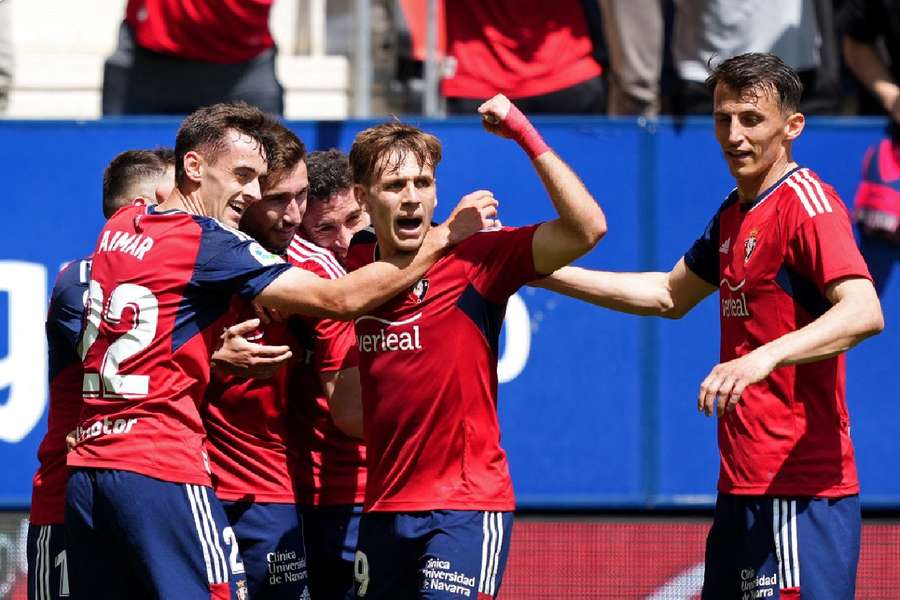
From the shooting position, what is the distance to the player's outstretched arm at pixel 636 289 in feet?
17.6

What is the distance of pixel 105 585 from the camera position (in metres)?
4.61

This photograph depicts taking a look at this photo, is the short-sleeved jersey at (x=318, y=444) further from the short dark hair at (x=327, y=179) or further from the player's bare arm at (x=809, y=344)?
the player's bare arm at (x=809, y=344)

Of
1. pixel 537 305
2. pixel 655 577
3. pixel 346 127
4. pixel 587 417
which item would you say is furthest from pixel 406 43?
pixel 655 577

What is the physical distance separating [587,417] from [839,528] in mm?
2704

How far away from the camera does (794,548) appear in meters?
4.70

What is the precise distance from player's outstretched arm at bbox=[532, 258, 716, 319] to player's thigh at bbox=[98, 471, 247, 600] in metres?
1.53

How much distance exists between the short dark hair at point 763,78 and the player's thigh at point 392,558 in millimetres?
1729

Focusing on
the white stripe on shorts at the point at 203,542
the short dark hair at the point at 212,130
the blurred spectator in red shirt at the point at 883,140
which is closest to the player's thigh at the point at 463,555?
the white stripe on shorts at the point at 203,542

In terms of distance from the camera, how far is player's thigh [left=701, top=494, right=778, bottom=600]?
15.5 feet

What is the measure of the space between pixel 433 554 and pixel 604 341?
2.97m

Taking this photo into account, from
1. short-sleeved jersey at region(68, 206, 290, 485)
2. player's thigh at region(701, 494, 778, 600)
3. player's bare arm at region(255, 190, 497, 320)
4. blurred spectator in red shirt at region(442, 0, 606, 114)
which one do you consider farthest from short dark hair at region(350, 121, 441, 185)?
blurred spectator in red shirt at region(442, 0, 606, 114)

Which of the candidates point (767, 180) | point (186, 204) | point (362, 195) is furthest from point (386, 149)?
point (767, 180)

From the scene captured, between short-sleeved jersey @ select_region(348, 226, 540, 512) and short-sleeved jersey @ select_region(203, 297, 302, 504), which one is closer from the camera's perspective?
short-sleeved jersey @ select_region(348, 226, 540, 512)

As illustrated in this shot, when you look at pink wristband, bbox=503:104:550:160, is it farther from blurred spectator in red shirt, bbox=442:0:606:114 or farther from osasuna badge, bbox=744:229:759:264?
blurred spectator in red shirt, bbox=442:0:606:114
